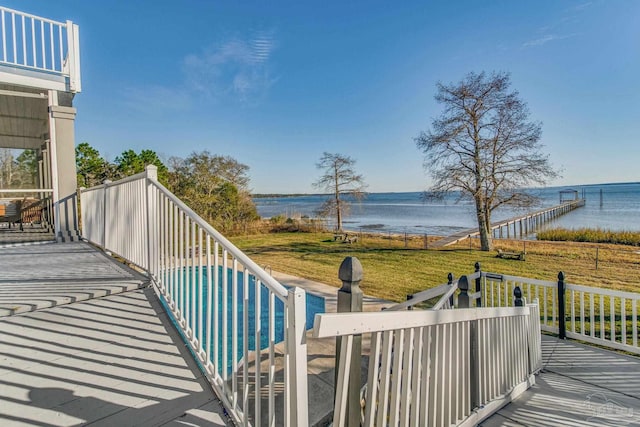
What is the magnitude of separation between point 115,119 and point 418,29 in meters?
16.4

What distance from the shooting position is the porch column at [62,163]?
556cm

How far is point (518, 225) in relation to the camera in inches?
1218

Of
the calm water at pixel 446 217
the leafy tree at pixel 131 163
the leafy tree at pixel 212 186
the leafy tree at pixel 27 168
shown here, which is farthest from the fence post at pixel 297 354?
the leafy tree at pixel 212 186

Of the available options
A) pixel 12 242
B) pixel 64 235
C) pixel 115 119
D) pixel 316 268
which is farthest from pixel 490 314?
pixel 115 119

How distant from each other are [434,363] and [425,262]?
10742 mm

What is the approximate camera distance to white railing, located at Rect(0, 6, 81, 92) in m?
5.03

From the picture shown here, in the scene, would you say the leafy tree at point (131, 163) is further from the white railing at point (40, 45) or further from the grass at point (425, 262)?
the white railing at point (40, 45)

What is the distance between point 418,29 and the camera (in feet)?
40.7

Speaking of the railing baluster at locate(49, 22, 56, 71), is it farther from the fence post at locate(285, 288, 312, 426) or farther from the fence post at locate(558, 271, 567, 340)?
the fence post at locate(558, 271, 567, 340)

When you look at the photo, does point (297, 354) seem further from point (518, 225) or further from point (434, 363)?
point (518, 225)

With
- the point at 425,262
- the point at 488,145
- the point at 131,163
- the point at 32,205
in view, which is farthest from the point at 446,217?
the point at 32,205

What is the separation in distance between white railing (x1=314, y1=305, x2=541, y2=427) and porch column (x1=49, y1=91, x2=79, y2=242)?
21.1 feet

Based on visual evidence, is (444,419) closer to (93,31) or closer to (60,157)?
(60,157)

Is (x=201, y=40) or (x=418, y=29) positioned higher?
(x=201, y=40)
